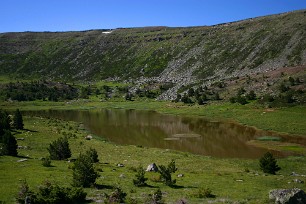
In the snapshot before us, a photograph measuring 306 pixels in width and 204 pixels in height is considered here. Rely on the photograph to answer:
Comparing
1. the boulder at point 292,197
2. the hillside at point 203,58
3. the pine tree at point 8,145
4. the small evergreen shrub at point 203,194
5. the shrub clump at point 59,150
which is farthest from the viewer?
the hillside at point 203,58

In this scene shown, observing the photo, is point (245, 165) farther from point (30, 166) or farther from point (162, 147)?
point (30, 166)

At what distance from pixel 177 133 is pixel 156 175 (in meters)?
37.4

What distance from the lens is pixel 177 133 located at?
67500 mm

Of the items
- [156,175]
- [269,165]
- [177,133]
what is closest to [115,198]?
[156,175]

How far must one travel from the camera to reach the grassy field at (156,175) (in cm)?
2367

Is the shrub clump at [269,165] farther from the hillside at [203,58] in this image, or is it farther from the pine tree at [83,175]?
the hillside at [203,58]

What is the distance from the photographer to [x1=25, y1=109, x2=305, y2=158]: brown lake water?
53812 mm

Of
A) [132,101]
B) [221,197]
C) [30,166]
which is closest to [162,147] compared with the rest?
[30,166]

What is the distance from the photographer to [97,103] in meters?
122

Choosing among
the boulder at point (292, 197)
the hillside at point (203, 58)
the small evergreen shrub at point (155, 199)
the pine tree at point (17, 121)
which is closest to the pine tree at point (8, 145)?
the small evergreen shrub at point (155, 199)

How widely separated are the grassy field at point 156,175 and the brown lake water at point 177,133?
757 cm

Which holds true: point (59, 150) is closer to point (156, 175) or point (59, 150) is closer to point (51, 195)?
point (156, 175)

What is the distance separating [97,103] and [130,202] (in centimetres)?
10309

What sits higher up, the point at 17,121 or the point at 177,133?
the point at 17,121
